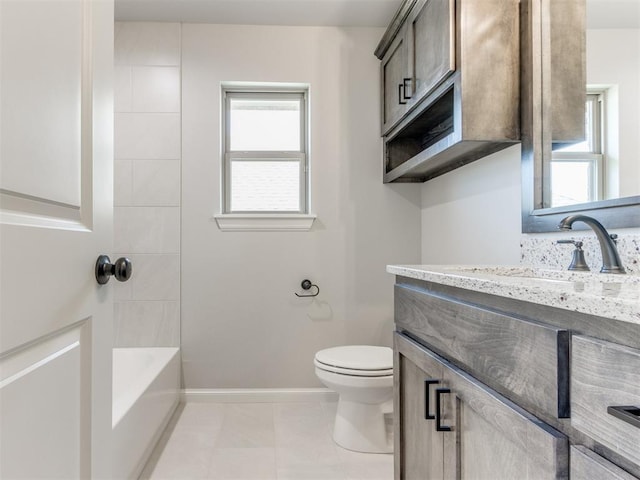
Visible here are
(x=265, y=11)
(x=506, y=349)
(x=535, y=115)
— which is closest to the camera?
(x=506, y=349)

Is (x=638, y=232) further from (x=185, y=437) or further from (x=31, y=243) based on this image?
(x=185, y=437)

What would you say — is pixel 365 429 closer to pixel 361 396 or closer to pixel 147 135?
pixel 361 396

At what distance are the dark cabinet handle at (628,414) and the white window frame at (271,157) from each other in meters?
2.22

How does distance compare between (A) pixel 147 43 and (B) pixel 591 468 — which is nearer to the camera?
(B) pixel 591 468

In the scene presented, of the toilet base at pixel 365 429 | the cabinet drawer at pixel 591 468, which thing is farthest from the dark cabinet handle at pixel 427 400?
the toilet base at pixel 365 429

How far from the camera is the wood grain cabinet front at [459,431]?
2.24ft

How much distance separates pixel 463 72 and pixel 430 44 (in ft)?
1.06

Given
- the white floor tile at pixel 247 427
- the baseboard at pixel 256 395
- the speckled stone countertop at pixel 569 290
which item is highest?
the speckled stone countertop at pixel 569 290

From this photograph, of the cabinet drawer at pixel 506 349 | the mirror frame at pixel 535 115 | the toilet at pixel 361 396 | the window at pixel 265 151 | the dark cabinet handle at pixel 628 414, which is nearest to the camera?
the dark cabinet handle at pixel 628 414

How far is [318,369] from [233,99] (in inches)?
71.2

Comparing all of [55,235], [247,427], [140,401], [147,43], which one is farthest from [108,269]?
[147,43]

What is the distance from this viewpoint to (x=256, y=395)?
266 centimetres

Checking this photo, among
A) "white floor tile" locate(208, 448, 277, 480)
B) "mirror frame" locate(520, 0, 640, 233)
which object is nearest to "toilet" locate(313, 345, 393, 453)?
"white floor tile" locate(208, 448, 277, 480)

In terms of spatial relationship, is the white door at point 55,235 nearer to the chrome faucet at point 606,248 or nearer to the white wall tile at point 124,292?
the chrome faucet at point 606,248
